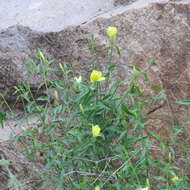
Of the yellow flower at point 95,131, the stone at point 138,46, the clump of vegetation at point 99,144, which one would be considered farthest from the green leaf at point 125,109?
the stone at point 138,46

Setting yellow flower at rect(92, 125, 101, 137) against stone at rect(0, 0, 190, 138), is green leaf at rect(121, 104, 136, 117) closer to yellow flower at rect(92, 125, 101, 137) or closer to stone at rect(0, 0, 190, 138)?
yellow flower at rect(92, 125, 101, 137)

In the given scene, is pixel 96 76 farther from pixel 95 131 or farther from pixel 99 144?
pixel 99 144

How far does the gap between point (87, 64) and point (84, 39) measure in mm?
159

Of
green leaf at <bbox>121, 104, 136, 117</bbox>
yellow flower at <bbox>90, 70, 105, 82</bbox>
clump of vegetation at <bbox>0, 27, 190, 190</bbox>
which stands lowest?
clump of vegetation at <bbox>0, 27, 190, 190</bbox>

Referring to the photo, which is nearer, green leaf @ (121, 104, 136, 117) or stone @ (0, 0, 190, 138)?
green leaf @ (121, 104, 136, 117)

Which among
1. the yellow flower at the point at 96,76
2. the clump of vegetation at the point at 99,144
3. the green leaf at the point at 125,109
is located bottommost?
the clump of vegetation at the point at 99,144

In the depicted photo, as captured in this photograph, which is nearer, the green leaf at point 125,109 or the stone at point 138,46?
the green leaf at point 125,109

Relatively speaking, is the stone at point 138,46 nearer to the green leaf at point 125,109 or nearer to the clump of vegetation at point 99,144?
the clump of vegetation at point 99,144

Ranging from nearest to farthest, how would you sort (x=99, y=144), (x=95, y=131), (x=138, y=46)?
(x=95, y=131) → (x=99, y=144) → (x=138, y=46)

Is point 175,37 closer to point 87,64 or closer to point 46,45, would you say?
point 87,64

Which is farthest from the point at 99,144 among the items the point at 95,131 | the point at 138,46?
the point at 138,46

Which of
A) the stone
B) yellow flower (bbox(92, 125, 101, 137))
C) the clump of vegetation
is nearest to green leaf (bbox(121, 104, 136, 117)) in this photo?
the clump of vegetation

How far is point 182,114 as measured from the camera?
287cm

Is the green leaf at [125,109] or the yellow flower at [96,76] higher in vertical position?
the yellow flower at [96,76]
